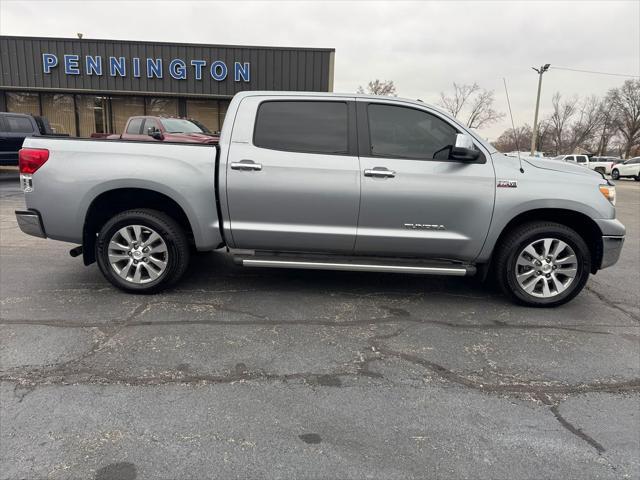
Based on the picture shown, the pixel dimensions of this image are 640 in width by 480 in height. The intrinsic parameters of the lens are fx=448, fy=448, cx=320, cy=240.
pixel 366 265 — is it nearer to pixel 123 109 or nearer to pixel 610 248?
pixel 610 248

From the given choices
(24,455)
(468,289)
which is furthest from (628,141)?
(24,455)

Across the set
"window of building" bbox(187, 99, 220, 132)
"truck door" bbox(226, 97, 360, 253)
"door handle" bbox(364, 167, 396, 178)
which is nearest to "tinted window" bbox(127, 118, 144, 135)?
"window of building" bbox(187, 99, 220, 132)

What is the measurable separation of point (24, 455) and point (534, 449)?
2604mm

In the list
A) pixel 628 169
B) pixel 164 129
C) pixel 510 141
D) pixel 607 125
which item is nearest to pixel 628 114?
pixel 607 125

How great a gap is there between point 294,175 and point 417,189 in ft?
3.73

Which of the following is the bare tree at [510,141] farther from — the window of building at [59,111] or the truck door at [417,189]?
the window of building at [59,111]

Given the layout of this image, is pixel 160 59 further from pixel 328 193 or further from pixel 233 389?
pixel 233 389

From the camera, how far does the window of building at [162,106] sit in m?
20.5

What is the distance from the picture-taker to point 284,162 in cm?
416

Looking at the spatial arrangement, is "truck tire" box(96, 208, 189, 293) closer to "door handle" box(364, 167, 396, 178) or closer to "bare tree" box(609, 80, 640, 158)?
"door handle" box(364, 167, 396, 178)

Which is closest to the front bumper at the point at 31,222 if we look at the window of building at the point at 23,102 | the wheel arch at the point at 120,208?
the wheel arch at the point at 120,208

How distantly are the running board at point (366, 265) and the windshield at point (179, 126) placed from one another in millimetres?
9246

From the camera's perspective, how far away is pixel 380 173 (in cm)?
409

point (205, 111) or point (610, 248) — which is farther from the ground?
point (205, 111)
